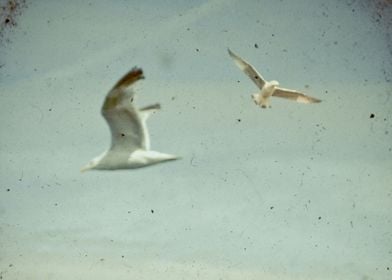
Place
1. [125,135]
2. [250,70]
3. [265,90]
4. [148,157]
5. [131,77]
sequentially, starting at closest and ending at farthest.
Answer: [131,77] < [148,157] < [125,135] < [265,90] < [250,70]

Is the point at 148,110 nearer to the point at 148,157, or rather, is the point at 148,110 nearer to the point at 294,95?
the point at 148,157

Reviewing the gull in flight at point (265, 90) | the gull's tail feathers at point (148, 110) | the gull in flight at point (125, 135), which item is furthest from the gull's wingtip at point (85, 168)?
the gull in flight at point (265, 90)

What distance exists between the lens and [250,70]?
16875mm

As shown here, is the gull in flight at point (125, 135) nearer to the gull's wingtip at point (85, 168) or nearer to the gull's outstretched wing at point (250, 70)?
the gull's wingtip at point (85, 168)

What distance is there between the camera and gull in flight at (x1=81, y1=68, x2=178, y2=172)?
13789 millimetres

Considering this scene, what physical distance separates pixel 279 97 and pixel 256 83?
0.54 metres

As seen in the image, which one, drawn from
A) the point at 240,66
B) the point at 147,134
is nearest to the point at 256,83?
the point at 240,66

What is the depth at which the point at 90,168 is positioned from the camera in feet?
48.5

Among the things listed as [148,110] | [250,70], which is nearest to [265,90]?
[250,70]

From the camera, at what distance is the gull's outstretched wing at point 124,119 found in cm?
1362

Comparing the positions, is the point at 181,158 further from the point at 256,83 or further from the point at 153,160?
the point at 256,83

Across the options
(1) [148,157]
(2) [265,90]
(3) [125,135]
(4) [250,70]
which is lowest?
(1) [148,157]

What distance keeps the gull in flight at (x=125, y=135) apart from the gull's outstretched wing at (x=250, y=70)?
9.92ft

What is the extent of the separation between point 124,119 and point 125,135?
355 millimetres
